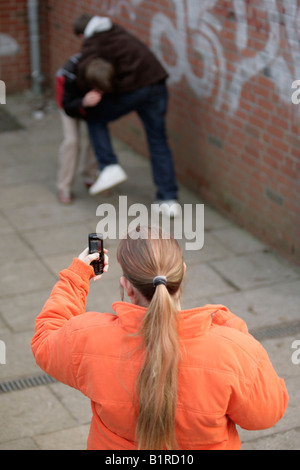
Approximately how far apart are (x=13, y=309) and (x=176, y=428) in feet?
9.90

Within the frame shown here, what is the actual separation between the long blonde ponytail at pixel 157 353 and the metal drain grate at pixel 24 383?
2197 mm

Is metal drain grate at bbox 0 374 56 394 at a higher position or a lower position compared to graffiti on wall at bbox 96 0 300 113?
lower

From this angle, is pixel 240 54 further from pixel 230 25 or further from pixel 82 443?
pixel 82 443

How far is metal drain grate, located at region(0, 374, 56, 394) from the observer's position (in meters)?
3.97

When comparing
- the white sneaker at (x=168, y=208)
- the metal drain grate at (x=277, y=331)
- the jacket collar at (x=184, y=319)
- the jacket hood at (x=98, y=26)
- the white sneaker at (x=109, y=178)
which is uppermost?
the jacket collar at (x=184, y=319)

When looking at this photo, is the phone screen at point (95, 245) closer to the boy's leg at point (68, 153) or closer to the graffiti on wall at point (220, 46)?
the graffiti on wall at point (220, 46)

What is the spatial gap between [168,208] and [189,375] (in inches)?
177

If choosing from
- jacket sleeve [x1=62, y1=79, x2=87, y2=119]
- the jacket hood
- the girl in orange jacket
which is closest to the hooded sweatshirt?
the jacket hood

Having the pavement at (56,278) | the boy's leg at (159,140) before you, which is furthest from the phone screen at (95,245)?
the boy's leg at (159,140)

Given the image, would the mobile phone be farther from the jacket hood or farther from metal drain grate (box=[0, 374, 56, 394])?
the jacket hood

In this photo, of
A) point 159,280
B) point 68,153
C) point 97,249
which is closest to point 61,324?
point 97,249

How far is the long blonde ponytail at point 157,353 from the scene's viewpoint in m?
1.86

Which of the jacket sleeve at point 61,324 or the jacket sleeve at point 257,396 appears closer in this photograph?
the jacket sleeve at point 257,396

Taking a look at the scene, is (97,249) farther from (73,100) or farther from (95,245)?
(73,100)
